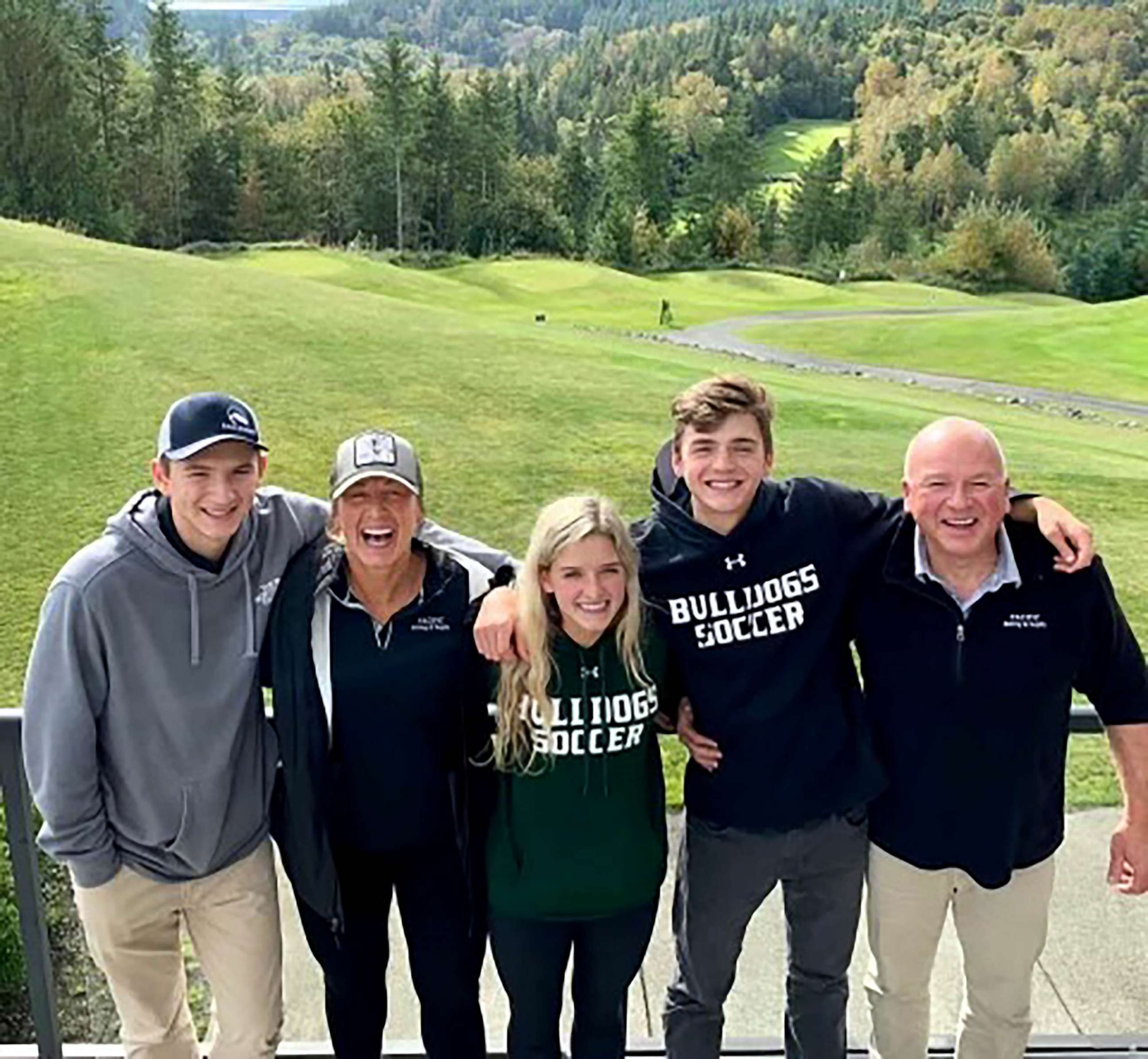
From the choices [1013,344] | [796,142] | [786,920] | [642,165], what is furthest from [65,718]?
[796,142]

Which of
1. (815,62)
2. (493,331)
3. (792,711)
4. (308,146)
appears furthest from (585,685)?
(815,62)

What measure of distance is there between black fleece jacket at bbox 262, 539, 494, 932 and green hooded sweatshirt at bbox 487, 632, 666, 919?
0.32ft

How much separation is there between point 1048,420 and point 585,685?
72.4 feet

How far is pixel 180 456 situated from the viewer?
9.94 feet

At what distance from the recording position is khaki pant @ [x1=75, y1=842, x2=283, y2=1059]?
322 cm

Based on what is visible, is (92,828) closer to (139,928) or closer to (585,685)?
(139,928)

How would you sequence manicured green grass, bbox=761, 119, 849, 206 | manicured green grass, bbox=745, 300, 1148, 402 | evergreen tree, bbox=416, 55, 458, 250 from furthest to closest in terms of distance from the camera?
1. manicured green grass, bbox=761, 119, 849, 206
2. evergreen tree, bbox=416, 55, 458, 250
3. manicured green grass, bbox=745, 300, 1148, 402

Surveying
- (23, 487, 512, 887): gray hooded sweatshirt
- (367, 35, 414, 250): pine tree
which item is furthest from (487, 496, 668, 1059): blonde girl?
(367, 35, 414, 250): pine tree

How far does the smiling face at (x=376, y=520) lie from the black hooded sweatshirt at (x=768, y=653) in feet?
1.78

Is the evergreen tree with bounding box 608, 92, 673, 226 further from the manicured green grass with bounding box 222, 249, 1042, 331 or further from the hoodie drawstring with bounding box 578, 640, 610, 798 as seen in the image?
the hoodie drawstring with bounding box 578, 640, 610, 798

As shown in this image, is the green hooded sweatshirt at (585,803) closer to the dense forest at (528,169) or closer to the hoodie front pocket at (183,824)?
the hoodie front pocket at (183,824)

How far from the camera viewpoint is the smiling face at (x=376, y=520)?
9.99 ft

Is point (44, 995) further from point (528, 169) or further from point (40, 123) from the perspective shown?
point (528, 169)

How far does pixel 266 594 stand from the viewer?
316 centimetres
